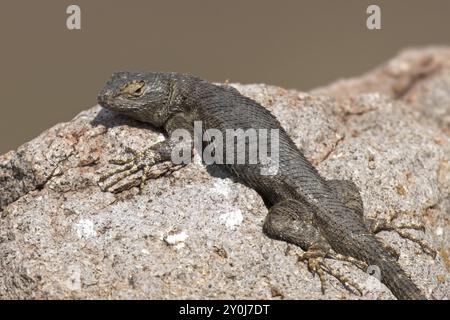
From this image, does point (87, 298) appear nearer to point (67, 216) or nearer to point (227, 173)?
point (67, 216)

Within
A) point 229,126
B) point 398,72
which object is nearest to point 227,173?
point 229,126

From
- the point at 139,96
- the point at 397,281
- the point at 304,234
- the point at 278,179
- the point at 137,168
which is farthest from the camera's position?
the point at 139,96

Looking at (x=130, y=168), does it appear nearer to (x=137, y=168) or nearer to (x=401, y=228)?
(x=137, y=168)

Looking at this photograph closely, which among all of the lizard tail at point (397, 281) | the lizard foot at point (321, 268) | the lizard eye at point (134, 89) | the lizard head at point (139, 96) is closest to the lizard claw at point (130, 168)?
the lizard head at point (139, 96)

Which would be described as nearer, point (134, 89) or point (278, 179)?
point (278, 179)

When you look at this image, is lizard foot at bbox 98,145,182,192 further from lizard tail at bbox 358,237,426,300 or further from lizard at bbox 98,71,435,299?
lizard tail at bbox 358,237,426,300

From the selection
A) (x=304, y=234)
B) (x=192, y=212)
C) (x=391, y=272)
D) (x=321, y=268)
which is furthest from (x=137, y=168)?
(x=391, y=272)

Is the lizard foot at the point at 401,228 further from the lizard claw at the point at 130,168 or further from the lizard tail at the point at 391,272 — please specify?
the lizard claw at the point at 130,168
